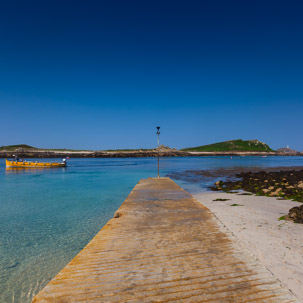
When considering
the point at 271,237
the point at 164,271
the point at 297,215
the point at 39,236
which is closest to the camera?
the point at 164,271

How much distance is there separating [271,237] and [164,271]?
491 cm

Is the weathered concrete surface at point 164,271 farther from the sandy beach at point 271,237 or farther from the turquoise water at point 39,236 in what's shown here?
the turquoise water at point 39,236

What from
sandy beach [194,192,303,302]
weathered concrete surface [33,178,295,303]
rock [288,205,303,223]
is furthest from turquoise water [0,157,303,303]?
rock [288,205,303,223]

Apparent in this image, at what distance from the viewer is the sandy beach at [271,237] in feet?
15.4

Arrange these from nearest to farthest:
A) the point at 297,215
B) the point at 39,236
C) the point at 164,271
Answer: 1. the point at 164,271
2. the point at 297,215
3. the point at 39,236

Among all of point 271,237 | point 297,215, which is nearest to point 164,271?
point 271,237

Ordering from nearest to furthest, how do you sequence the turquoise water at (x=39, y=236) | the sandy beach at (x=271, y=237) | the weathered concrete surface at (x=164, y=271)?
the weathered concrete surface at (x=164, y=271) → the sandy beach at (x=271, y=237) → the turquoise water at (x=39, y=236)

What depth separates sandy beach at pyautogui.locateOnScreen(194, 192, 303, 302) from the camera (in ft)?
15.4

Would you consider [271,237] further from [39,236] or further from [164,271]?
[39,236]

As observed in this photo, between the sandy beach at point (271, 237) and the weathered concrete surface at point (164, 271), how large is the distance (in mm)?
1023

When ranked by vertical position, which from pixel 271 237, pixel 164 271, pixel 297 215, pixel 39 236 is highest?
pixel 164 271

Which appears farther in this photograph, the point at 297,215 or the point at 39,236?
the point at 39,236

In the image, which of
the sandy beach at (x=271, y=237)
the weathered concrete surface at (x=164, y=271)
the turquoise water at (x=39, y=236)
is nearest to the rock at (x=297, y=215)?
the sandy beach at (x=271, y=237)

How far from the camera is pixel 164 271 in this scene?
147 inches
